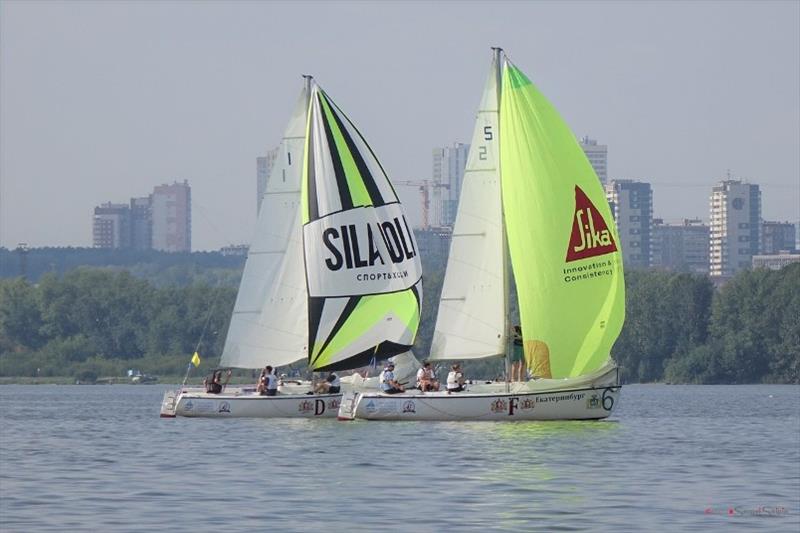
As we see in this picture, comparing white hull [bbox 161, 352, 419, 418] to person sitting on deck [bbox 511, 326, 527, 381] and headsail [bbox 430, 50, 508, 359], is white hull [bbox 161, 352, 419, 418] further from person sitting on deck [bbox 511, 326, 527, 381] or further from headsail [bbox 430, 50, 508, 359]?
person sitting on deck [bbox 511, 326, 527, 381]

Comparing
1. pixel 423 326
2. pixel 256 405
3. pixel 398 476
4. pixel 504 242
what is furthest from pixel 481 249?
pixel 423 326

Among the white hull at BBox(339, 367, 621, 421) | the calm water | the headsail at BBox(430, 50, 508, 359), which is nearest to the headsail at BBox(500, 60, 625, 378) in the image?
the white hull at BBox(339, 367, 621, 421)

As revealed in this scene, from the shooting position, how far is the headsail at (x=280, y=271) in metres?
63.5

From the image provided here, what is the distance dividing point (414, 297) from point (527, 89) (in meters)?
8.66

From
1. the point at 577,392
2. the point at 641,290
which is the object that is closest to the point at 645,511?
the point at 577,392

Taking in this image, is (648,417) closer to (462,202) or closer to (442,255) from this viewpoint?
(462,202)

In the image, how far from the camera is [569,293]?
55438 mm

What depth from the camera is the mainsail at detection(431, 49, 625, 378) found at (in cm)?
5544

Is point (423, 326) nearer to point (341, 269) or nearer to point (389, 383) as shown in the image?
point (341, 269)

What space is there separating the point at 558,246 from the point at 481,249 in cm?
255

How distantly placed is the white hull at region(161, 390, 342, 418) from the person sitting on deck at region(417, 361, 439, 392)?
345 cm

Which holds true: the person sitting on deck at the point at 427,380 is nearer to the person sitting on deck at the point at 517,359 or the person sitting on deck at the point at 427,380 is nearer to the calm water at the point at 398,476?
the calm water at the point at 398,476

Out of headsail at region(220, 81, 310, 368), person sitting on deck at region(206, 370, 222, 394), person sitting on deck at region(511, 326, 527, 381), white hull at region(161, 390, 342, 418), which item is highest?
headsail at region(220, 81, 310, 368)

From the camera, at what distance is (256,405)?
2363 inches
